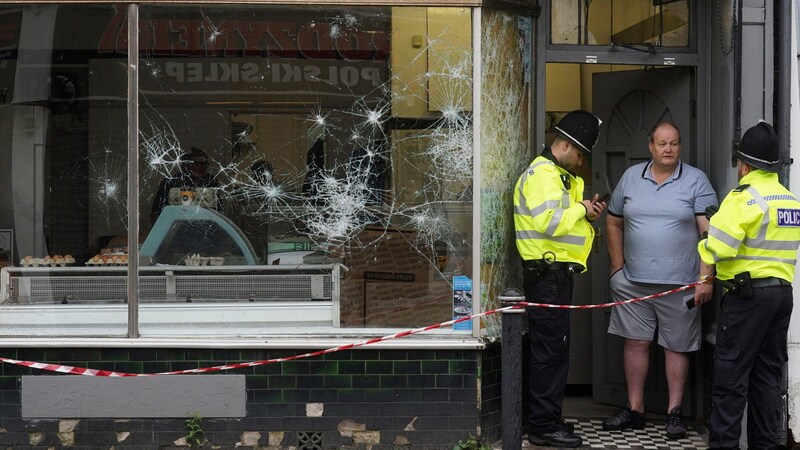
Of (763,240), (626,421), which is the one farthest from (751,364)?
(626,421)

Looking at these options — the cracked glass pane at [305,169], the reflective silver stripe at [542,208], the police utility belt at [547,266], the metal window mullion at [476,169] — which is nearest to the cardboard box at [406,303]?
the cracked glass pane at [305,169]

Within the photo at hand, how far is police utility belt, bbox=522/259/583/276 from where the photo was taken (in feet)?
23.8

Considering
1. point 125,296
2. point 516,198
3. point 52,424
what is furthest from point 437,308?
point 52,424

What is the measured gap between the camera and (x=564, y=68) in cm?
910

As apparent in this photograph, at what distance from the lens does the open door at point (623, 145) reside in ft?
26.3

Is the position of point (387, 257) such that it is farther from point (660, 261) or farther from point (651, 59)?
point (651, 59)

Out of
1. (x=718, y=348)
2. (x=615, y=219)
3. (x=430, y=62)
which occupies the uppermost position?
(x=430, y=62)

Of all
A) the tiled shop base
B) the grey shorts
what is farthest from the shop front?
the grey shorts

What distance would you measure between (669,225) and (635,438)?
1359mm

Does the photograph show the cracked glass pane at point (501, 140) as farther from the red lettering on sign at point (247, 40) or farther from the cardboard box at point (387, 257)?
the red lettering on sign at point (247, 40)

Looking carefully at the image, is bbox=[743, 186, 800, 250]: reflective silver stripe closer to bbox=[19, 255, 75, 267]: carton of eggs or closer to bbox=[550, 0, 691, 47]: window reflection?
bbox=[550, 0, 691, 47]: window reflection

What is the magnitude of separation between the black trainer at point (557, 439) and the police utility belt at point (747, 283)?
135cm

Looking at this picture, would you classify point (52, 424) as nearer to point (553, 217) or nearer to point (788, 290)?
point (553, 217)

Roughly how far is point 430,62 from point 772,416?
287 centimetres
